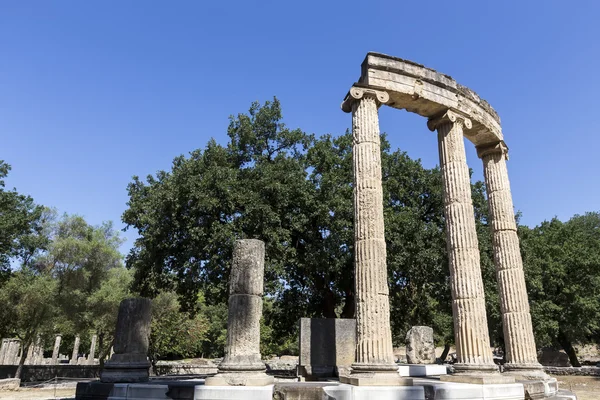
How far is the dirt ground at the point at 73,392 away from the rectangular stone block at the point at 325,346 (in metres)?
8.03

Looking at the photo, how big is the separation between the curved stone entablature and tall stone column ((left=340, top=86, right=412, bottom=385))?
1.64 ft

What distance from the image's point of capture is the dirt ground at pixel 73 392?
1581 cm

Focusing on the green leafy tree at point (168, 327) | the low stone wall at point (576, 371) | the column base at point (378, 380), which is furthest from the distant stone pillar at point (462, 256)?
the low stone wall at point (576, 371)

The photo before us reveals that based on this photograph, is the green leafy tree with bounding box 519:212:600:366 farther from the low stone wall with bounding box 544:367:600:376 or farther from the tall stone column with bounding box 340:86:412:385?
the tall stone column with bounding box 340:86:412:385

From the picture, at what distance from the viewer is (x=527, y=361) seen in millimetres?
12250

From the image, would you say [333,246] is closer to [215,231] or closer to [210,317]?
[215,231]

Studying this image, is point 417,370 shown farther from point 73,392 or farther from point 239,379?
point 73,392

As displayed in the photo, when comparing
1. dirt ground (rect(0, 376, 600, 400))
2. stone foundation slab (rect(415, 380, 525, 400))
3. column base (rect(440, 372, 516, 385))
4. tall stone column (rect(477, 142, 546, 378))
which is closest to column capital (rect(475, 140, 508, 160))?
tall stone column (rect(477, 142, 546, 378))

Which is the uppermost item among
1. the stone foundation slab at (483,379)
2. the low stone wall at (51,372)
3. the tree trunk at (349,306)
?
the tree trunk at (349,306)

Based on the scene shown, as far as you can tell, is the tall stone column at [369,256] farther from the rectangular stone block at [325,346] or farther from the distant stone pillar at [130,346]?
the distant stone pillar at [130,346]

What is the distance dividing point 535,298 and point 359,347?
23.5m

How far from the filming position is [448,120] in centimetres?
1337

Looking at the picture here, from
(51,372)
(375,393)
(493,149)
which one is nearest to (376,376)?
(375,393)

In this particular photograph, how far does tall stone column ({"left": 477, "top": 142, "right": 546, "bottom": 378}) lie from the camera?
1241 centimetres
